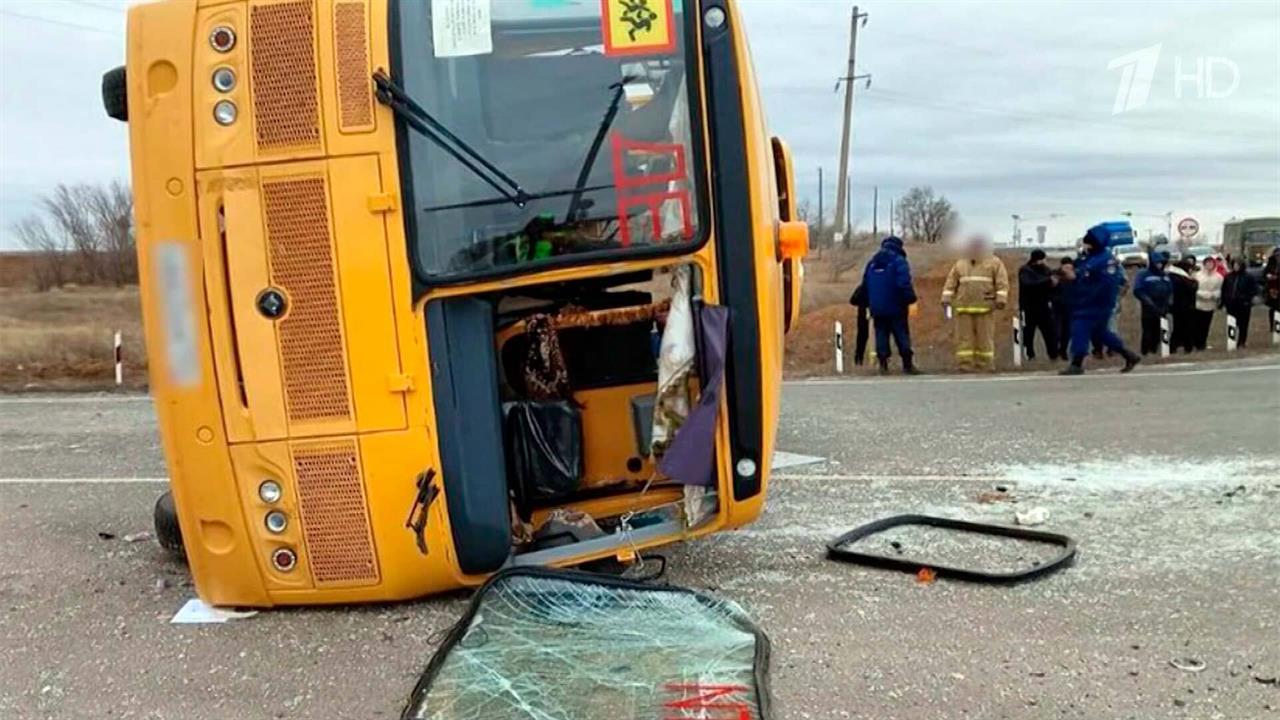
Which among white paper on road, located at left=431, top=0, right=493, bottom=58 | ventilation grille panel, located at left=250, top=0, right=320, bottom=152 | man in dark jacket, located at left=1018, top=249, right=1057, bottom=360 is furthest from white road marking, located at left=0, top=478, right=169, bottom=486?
man in dark jacket, located at left=1018, top=249, right=1057, bottom=360

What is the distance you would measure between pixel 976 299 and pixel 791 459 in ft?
18.6

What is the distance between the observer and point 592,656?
3342 mm

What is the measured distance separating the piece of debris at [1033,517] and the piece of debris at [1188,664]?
1656 millimetres

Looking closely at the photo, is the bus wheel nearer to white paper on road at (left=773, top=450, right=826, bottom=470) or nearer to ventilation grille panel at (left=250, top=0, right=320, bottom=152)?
ventilation grille panel at (left=250, top=0, right=320, bottom=152)

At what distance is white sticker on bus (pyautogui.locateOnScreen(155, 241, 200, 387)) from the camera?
3535 millimetres

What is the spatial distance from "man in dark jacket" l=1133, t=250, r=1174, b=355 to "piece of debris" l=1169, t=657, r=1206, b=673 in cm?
1119

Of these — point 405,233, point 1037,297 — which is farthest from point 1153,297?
point 405,233

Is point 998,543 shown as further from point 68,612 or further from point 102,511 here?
point 102,511

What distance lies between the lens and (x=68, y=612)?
13.6 ft

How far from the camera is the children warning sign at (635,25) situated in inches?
140

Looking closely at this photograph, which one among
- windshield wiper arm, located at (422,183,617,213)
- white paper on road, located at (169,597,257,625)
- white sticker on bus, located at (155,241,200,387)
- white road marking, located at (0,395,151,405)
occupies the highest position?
windshield wiper arm, located at (422,183,617,213)

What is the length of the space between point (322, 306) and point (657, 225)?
3.93 feet

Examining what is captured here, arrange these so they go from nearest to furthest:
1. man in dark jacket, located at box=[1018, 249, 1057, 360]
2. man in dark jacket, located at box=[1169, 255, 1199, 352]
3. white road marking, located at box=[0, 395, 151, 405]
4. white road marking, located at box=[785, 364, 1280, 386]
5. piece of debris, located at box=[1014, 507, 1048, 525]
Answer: piece of debris, located at box=[1014, 507, 1048, 525]
white road marking, located at box=[785, 364, 1280, 386]
white road marking, located at box=[0, 395, 151, 405]
man in dark jacket, located at box=[1018, 249, 1057, 360]
man in dark jacket, located at box=[1169, 255, 1199, 352]

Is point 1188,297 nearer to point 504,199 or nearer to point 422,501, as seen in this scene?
point 504,199
